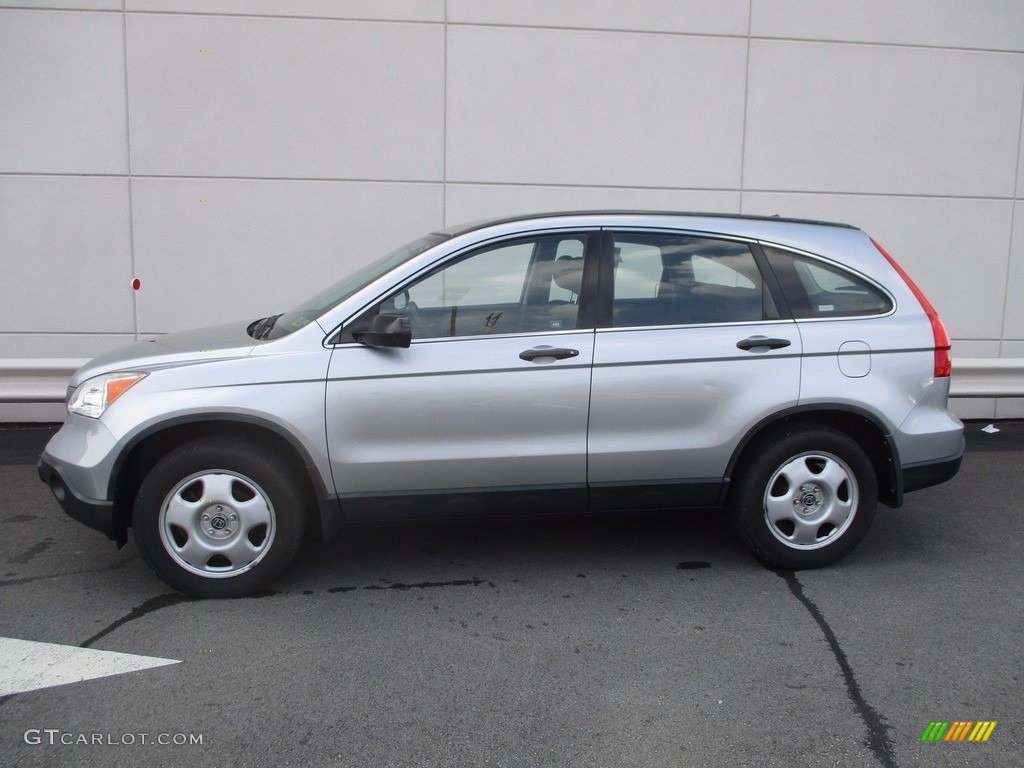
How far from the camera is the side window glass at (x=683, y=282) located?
4.40m

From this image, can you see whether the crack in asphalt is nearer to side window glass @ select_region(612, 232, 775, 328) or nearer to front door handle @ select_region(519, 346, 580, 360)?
side window glass @ select_region(612, 232, 775, 328)

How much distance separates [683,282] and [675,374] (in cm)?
49

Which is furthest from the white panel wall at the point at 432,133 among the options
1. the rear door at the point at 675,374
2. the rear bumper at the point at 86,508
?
the rear bumper at the point at 86,508

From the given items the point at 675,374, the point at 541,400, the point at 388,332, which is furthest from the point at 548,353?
the point at 388,332

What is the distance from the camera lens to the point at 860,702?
330 cm

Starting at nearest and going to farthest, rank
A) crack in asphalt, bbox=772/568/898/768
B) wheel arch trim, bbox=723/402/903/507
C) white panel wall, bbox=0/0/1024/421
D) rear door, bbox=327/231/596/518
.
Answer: crack in asphalt, bbox=772/568/898/768
rear door, bbox=327/231/596/518
wheel arch trim, bbox=723/402/903/507
white panel wall, bbox=0/0/1024/421

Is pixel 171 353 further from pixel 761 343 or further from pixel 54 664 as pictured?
pixel 761 343

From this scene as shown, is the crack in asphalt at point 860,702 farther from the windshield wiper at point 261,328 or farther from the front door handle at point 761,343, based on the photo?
Result: the windshield wiper at point 261,328

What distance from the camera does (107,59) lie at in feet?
25.0

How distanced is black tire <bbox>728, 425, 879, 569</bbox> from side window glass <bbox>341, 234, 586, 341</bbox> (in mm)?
1181

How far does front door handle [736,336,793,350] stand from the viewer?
434cm

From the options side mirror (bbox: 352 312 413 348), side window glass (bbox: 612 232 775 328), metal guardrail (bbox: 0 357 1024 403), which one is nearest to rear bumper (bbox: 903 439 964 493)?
side window glass (bbox: 612 232 775 328)

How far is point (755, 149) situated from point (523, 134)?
2.13 meters

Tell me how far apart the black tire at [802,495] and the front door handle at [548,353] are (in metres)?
1.05
